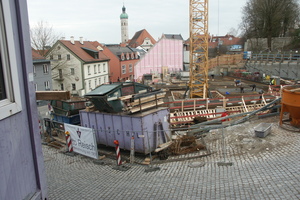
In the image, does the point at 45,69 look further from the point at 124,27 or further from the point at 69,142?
the point at 124,27

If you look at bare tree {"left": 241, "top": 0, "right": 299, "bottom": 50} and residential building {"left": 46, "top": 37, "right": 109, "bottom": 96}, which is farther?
bare tree {"left": 241, "top": 0, "right": 299, "bottom": 50}

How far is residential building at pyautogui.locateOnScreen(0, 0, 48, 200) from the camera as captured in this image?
2971 mm

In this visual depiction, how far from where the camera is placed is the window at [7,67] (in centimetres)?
296

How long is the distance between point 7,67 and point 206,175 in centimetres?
701

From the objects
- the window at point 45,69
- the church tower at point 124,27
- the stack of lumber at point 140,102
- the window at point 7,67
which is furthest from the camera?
the church tower at point 124,27

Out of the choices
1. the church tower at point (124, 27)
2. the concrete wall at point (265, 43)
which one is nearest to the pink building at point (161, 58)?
the concrete wall at point (265, 43)

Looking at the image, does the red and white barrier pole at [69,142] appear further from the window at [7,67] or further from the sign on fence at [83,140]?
the window at [7,67]

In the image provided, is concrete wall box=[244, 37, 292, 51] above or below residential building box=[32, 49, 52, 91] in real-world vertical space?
above

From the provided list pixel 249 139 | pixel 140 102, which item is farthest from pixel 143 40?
pixel 249 139

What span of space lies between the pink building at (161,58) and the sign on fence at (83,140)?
33793 mm

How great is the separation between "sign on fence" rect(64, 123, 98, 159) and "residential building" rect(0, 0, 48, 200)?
736cm

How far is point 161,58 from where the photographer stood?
47562mm

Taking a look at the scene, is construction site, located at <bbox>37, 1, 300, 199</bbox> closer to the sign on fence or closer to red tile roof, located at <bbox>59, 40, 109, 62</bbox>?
the sign on fence

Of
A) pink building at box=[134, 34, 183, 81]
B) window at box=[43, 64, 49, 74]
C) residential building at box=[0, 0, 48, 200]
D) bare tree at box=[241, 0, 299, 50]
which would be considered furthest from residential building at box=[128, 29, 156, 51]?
residential building at box=[0, 0, 48, 200]
